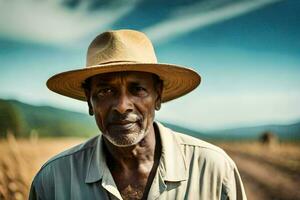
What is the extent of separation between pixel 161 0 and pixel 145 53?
92.8 inches

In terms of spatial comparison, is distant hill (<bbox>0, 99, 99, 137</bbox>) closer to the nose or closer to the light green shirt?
the light green shirt

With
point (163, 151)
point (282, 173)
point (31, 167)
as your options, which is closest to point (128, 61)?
point (163, 151)

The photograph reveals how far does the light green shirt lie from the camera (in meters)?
2.43

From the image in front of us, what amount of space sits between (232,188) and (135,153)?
1.50ft

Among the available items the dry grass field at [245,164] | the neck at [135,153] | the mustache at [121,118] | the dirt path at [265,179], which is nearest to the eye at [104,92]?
the mustache at [121,118]

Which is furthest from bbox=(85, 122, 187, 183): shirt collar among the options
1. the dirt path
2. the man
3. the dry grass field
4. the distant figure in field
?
the dirt path

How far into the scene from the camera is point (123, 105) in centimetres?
236

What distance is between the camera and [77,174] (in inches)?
98.4

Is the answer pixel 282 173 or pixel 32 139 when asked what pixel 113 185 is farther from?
pixel 282 173

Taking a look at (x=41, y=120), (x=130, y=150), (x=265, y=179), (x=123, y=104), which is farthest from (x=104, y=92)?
(x=265, y=179)

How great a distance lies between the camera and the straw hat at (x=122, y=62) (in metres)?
2.38

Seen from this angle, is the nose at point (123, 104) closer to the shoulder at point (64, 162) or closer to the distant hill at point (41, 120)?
the shoulder at point (64, 162)

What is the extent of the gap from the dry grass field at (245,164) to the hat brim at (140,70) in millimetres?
1781

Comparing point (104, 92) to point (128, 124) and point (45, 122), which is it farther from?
point (45, 122)
